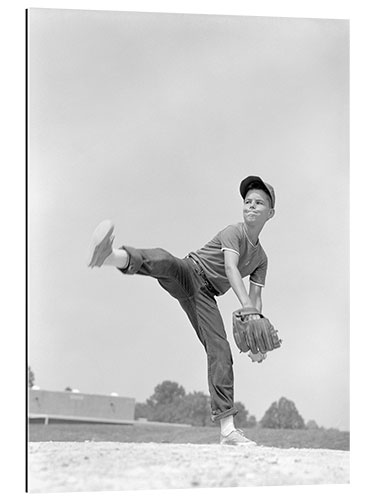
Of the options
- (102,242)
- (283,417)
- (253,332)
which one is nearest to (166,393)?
(283,417)

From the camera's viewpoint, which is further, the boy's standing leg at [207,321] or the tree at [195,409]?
the tree at [195,409]

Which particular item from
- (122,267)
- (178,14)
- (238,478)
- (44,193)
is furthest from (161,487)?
(178,14)

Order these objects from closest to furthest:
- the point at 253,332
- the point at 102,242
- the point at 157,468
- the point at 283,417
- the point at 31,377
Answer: the point at 102,242
the point at 157,468
the point at 253,332
the point at 31,377
the point at 283,417

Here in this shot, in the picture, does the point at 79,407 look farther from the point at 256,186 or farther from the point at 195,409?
the point at 256,186

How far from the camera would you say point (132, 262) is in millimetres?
4832

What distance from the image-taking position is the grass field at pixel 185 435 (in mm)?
5617

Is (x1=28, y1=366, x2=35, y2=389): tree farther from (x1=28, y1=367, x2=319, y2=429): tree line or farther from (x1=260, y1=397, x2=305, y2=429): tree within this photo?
(x1=260, y1=397, x2=305, y2=429): tree

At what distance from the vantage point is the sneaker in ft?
15.6

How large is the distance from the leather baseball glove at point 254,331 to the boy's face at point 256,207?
0.46 meters

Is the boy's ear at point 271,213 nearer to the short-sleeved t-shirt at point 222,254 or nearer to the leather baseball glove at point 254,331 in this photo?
the short-sleeved t-shirt at point 222,254

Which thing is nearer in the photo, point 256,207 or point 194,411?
point 256,207

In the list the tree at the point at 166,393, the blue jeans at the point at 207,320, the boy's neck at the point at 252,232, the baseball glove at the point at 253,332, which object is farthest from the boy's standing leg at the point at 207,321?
the tree at the point at 166,393

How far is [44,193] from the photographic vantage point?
523cm

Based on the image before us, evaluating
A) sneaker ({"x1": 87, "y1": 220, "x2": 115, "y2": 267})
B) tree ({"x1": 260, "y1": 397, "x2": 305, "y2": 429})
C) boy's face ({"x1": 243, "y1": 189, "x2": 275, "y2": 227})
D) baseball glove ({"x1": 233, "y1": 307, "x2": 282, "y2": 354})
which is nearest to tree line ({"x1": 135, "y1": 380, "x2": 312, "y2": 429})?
tree ({"x1": 260, "y1": 397, "x2": 305, "y2": 429})
